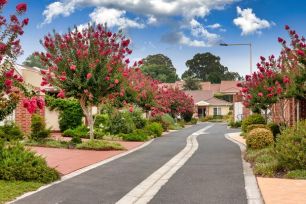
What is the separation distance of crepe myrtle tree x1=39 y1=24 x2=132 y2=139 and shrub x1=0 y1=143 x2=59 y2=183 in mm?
7439

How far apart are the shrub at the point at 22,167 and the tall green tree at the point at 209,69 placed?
3749 inches

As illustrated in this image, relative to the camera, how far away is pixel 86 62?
18.5 m

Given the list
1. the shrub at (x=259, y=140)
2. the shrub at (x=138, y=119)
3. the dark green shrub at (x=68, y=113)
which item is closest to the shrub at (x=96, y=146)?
the shrub at (x=259, y=140)

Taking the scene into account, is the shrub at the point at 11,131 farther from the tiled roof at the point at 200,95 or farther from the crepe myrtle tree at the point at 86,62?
the tiled roof at the point at 200,95

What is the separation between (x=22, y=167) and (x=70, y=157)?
5.37 metres

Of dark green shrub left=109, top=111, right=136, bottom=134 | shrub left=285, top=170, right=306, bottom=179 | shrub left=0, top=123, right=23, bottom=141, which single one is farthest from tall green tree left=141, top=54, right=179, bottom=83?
shrub left=285, top=170, right=306, bottom=179

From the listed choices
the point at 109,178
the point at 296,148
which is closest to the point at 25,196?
the point at 109,178

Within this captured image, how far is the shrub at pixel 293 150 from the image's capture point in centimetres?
1153

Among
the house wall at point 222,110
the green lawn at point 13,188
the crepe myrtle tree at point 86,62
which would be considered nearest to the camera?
the green lawn at point 13,188

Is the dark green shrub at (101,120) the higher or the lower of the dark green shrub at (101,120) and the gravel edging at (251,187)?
the higher

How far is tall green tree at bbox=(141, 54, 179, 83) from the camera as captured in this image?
88.7 metres

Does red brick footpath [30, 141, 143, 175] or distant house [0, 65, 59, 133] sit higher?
distant house [0, 65, 59, 133]

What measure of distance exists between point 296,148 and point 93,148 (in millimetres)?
9364

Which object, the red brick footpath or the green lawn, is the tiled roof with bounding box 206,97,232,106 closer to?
the red brick footpath
